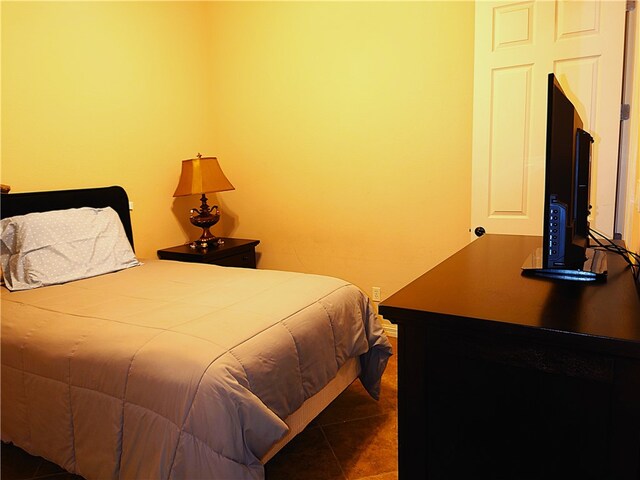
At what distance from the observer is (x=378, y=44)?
3.42 metres

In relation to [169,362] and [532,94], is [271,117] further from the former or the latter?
[169,362]

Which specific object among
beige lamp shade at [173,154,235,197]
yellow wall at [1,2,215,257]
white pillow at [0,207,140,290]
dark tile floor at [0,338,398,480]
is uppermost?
yellow wall at [1,2,215,257]

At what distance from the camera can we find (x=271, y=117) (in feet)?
13.1

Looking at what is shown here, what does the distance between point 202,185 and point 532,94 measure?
232 cm

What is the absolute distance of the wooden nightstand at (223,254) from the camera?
3.51 m

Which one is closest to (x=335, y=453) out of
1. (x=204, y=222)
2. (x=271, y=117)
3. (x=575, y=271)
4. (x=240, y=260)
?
(x=575, y=271)

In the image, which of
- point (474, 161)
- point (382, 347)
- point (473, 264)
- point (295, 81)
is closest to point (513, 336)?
point (473, 264)

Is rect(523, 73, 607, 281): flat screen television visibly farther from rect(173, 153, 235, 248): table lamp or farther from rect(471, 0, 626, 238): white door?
rect(173, 153, 235, 248): table lamp

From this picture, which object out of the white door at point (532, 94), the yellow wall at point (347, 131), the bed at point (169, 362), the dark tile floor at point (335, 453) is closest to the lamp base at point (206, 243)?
the yellow wall at point (347, 131)

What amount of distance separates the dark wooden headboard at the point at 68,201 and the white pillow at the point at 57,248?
0.34 ft

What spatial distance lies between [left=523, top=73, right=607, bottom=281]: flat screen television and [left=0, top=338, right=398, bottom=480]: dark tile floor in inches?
45.5

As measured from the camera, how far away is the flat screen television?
1.25 meters

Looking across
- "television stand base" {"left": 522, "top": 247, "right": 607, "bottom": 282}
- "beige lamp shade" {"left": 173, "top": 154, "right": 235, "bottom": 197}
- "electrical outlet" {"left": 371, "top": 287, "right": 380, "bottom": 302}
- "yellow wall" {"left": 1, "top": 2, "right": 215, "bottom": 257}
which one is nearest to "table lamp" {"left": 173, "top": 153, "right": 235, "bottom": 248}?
"beige lamp shade" {"left": 173, "top": 154, "right": 235, "bottom": 197}

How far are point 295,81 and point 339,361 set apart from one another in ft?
8.02
